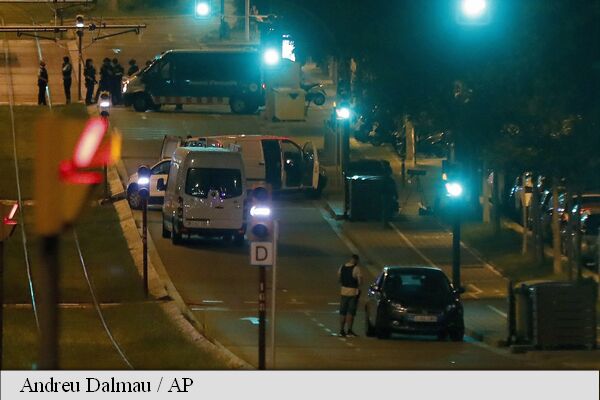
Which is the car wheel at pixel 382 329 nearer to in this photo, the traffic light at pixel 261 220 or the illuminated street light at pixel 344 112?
the traffic light at pixel 261 220

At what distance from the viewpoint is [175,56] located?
175 feet

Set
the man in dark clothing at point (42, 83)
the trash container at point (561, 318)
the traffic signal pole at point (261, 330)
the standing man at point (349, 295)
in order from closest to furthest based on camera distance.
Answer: the traffic signal pole at point (261, 330) < the trash container at point (561, 318) < the standing man at point (349, 295) < the man in dark clothing at point (42, 83)

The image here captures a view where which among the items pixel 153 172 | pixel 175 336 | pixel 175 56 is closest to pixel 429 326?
pixel 175 336

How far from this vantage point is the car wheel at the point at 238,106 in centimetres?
5491

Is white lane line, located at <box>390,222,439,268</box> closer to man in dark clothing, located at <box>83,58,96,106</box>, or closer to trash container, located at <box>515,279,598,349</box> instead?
trash container, located at <box>515,279,598,349</box>

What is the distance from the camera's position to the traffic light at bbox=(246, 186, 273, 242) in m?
19.9

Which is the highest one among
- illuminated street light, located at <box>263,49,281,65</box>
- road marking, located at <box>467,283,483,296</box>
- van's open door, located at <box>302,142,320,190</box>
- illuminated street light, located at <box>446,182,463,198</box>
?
illuminated street light, located at <box>263,49,281,65</box>

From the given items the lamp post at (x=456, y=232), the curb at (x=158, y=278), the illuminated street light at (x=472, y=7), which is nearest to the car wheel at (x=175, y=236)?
the curb at (x=158, y=278)

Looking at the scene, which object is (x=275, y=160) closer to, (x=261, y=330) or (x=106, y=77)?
(x=106, y=77)

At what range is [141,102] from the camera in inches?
2127

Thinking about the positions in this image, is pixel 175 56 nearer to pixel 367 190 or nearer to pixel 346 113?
pixel 346 113

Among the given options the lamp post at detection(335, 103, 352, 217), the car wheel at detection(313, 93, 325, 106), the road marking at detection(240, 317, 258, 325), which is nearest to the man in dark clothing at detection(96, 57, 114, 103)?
the car wheel at detection(313, 93, 325, 106)

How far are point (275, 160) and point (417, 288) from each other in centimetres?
A: 1525

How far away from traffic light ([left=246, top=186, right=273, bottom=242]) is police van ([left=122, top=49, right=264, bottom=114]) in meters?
33.0
